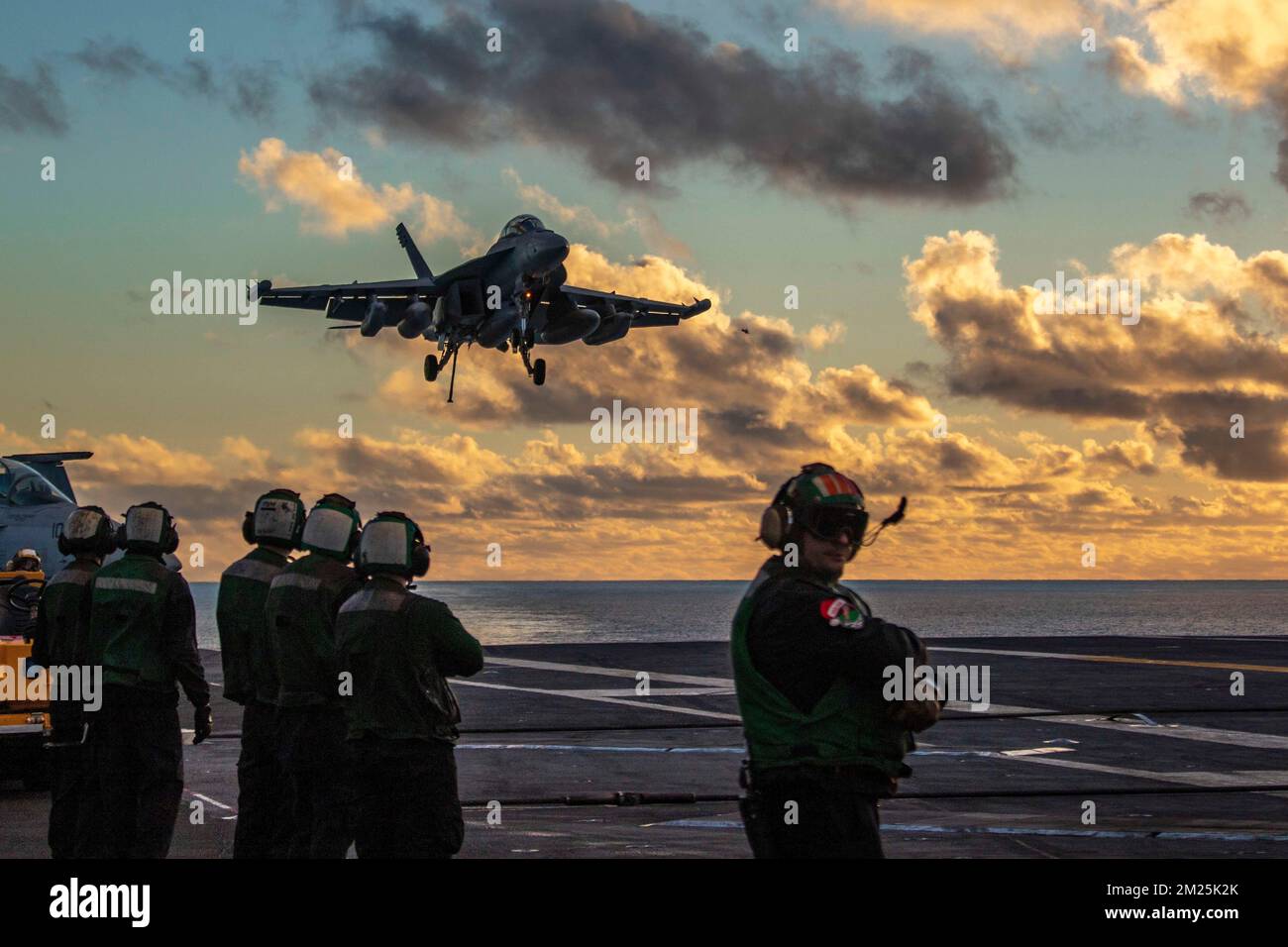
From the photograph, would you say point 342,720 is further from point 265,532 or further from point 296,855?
point 265,532

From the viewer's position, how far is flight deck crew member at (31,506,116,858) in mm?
10719

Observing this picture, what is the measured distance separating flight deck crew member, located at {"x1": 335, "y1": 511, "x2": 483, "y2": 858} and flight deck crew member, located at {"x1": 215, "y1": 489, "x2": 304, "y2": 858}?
1.95 m

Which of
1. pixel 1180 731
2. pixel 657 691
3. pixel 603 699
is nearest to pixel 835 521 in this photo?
pixel 1180 731

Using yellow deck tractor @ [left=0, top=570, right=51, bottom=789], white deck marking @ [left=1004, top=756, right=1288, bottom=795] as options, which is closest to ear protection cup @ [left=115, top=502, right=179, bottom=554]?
yellow deck tractor @ [left=0, top=570, right=51, bottom=789]

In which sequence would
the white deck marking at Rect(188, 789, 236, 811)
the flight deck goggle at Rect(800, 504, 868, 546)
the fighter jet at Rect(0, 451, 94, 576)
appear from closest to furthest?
the flight deck goggle at Rect(800, 504, 868, 546) → the white deck marking at Rect(188, 789, 236, 811) → the fighter jet at Rect(0, 451, 94, 576)

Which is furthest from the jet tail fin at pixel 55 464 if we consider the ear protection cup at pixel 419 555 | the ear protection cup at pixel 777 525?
the ear protection cup at pixel 777 525

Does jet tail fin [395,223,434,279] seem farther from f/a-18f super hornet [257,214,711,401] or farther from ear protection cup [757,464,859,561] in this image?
ear protection cup [757,464,859,561]

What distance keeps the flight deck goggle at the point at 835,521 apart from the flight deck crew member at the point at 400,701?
283cm

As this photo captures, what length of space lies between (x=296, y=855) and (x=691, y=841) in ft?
12.7

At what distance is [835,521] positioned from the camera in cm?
645

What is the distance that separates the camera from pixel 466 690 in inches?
1195

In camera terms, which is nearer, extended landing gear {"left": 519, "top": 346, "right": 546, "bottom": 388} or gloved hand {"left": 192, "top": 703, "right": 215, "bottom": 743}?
gloved hand {"left": 192, "top": 703, "right": 215, "bottom": 743}

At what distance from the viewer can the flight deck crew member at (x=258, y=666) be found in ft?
35.2

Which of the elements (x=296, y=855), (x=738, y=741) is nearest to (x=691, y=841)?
(x=296, y=855)
